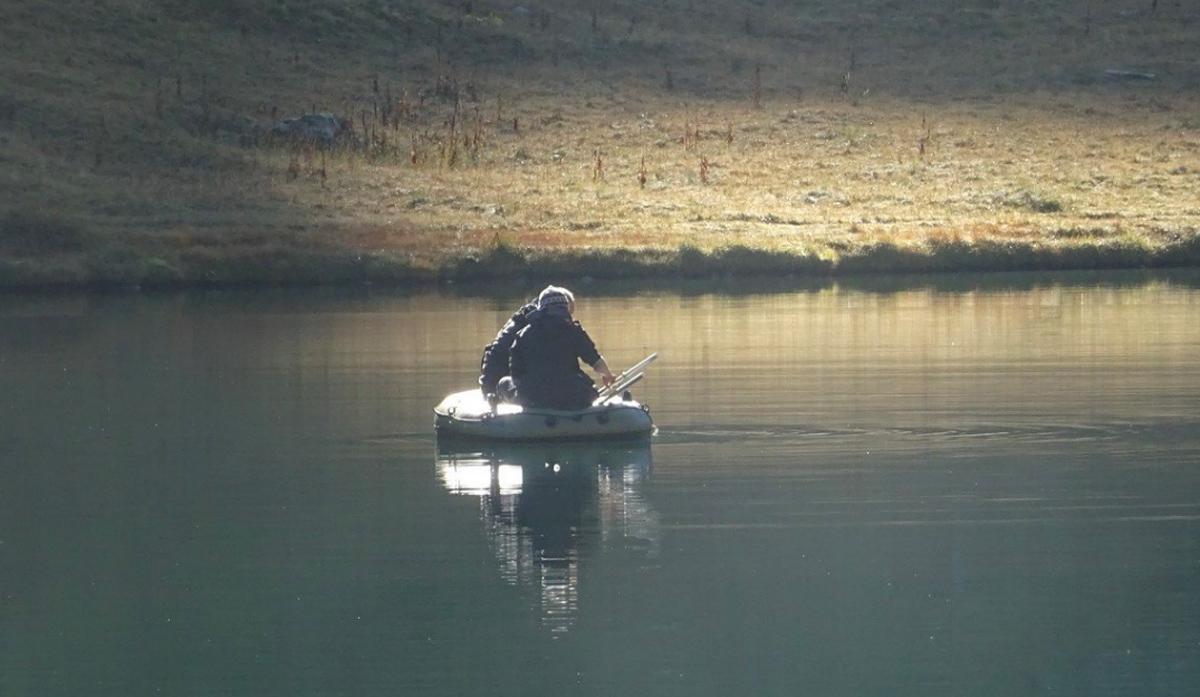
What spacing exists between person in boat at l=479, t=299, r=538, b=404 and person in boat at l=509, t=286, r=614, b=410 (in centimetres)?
24

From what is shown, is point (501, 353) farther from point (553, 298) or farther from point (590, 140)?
point (590, 140)

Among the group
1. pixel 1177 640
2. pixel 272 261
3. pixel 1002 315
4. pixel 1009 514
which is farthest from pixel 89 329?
pixel 1177 640

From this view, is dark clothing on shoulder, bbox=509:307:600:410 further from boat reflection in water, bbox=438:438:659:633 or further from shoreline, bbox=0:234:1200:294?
shoreline, bbox=0:234:1200:294

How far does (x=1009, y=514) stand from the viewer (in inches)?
609

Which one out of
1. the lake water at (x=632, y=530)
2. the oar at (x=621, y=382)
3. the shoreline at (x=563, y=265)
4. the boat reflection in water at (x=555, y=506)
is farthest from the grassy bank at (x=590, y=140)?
the boat reflection in water at (x=555, y=506)

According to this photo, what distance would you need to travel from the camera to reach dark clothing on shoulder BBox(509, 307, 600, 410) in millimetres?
19219

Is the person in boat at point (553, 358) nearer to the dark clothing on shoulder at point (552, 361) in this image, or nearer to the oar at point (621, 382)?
the dark clothing on shoulder at point (552, 361)

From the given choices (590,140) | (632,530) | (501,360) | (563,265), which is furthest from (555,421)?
(590,140)

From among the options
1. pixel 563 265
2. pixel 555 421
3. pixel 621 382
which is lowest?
pixel 555 421

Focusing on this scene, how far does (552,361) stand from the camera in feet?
63.1

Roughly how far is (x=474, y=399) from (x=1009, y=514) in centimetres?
649

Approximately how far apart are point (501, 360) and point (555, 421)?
1.01m

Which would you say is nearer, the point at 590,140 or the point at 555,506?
the point at 555,506

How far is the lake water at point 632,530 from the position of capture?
38.0 ft
